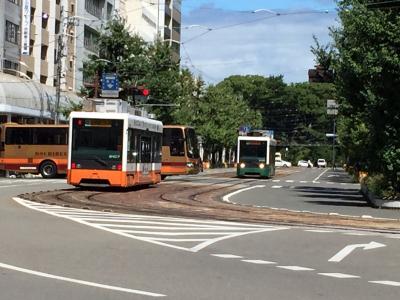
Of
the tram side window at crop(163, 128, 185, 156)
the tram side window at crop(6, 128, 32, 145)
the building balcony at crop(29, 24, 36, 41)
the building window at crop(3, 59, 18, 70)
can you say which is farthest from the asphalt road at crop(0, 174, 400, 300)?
the building balcony at crop(29, 24, 36, 41)

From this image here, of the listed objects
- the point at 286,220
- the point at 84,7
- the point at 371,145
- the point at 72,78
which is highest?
the point at 84,7

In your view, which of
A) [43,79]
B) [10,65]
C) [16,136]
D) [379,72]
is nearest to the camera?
[379,72]

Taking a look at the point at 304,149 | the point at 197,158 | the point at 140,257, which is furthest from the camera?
the point at 304,149

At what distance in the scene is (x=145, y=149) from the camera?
2867 centimetres

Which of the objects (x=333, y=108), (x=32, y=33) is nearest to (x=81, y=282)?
(x=333, y=108)

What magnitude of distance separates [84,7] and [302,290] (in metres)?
68.6

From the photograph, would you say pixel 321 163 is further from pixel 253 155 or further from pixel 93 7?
pixel 253 155

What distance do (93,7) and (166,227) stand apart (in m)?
65.5

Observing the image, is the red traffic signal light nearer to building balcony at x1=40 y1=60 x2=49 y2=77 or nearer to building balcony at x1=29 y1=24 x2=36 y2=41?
building balcony at x1=29 y1=24 x2=36 y2=41

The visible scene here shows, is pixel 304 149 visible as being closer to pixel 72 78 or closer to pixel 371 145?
pixel 72 78

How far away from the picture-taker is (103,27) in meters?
61.1

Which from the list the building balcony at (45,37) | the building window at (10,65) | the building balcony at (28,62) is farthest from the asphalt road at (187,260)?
the building balcony at (45,37)

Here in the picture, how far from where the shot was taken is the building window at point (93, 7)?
7533 centimetres

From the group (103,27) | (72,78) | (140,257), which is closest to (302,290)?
(140,257)
